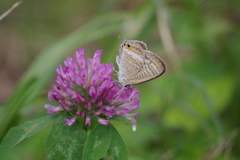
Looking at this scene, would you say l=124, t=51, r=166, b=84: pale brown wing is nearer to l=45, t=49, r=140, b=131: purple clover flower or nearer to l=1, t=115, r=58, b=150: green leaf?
l=45, t=49, r=140, b=131: purple clover flower

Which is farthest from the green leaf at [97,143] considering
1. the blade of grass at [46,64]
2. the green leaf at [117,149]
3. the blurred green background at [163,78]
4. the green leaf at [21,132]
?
the blade of grass at [46,64]

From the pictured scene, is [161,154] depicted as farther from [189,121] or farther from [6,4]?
[6,4]

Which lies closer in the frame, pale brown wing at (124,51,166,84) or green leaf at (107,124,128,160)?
green leaf at (107,124,128,160)

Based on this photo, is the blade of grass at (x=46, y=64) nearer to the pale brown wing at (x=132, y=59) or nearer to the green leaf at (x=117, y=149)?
the pale brown wing at (x=132, y=59)

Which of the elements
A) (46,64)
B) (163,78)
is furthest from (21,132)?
(163,78)

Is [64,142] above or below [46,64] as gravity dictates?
below

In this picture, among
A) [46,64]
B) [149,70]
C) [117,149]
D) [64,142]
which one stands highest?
[46,64]

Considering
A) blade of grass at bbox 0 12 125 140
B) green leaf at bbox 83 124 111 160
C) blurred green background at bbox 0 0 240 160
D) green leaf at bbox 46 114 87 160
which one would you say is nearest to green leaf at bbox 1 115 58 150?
green leaf at bbox 46 114 87 160

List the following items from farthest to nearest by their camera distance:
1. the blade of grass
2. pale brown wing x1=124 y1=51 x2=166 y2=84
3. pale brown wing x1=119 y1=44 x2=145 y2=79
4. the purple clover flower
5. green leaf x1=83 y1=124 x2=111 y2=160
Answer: the blade of grass, pale brown wing x1=119 y1=44 x2=145 y2=79, pale brown wing x1=124 y1=51 x2=166 y2=84, the purple clover flower, green leaf x1=83 y1=124 x2=111 y2=160

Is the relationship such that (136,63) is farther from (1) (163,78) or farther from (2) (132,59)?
(1) (163,78)
